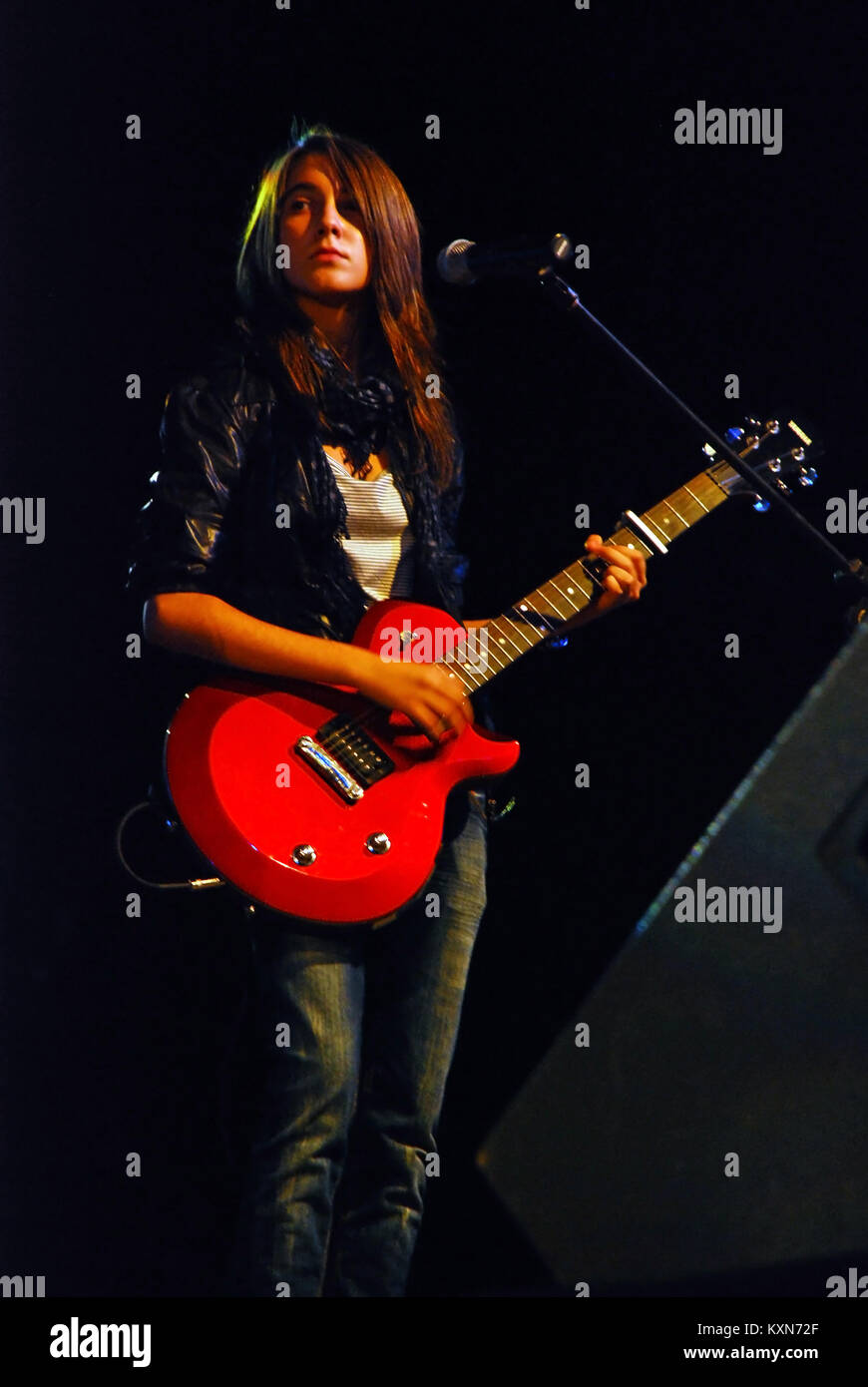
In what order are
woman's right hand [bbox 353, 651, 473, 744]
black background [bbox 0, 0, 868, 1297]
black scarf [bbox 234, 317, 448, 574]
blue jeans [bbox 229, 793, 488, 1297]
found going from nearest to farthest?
blue jeans [bbox 229, 793, 488, 1297] → woman's right hand [bbox 353, 651, 473, 744] → black scarf [bbox 234, 317, 448, 574] → black background [bbox 0, 0, 868, 1297]

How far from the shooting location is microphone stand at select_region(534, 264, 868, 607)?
2.04 meters

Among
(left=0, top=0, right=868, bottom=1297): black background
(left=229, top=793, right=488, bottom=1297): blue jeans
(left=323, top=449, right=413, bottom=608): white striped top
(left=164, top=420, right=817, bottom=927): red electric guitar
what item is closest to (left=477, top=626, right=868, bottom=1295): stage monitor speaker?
(left=0, top=0, right=868, bottom=1297): black background

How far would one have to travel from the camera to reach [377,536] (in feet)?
7.49

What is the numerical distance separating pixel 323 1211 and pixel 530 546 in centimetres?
139

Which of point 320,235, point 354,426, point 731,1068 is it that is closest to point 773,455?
point 354,426

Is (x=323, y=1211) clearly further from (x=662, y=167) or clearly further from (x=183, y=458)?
(x=662, y=167)

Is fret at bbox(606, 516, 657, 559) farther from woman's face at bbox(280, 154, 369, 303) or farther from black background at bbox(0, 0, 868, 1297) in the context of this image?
woman's face at bbox(280, 154, 369, 303)

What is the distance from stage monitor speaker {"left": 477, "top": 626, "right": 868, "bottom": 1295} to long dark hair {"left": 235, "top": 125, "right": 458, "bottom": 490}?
36.5 inches

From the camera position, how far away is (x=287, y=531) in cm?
219

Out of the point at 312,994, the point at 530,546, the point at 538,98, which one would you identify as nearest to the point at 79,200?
the point at 538,98

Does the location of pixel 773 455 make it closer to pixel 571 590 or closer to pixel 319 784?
pixel 571 590

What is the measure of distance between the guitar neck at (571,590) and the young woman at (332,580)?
0.18ft

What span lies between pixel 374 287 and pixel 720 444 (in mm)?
737

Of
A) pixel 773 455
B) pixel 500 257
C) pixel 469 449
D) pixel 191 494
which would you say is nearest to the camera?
pixel 500 257
